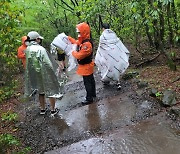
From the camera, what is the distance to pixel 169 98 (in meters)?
6.15

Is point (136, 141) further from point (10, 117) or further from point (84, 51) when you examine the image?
point (10, 117)

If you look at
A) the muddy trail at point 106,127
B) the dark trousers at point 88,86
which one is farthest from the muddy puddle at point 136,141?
the dark trousers at point 88,86

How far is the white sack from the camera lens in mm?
8148

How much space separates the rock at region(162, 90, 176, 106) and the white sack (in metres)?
2.20

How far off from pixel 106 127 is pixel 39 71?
6.90ft

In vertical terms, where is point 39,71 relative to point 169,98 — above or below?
above

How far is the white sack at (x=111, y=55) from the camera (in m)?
8.15

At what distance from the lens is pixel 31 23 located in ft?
52.5

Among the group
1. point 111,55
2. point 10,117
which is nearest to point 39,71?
point 10,117

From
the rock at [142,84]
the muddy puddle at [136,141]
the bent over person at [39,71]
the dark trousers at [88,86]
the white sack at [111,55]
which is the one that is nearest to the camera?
the muddy puddle at [136,141]

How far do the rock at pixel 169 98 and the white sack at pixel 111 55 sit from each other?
2195 mm

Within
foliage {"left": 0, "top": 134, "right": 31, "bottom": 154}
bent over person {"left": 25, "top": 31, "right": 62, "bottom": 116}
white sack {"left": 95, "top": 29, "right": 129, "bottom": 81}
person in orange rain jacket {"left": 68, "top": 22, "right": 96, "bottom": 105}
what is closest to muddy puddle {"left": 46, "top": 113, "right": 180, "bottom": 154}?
foliage {"left": 0, "top": 134, "right": 31, "bottom": 154}

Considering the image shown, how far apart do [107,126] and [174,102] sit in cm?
154

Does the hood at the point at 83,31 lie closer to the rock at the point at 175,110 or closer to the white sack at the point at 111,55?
the white sack at the point at 111,55
